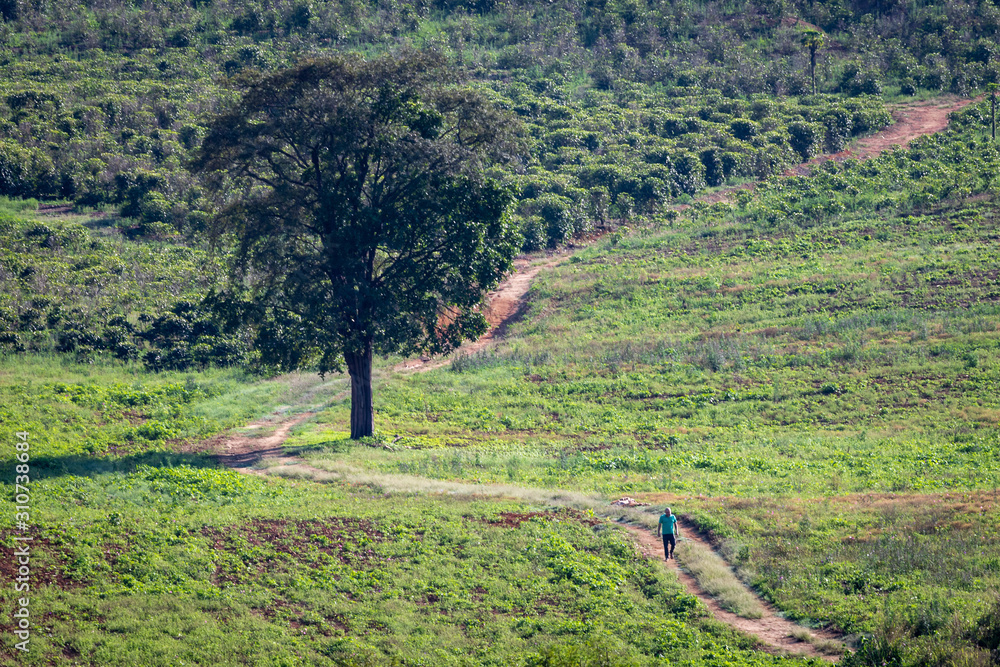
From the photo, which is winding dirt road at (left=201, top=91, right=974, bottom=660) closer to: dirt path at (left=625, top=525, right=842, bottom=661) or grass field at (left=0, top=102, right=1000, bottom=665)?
dirt path at (left=625, top=525, right=842, bottom=661)

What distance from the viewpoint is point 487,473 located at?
87.7ft

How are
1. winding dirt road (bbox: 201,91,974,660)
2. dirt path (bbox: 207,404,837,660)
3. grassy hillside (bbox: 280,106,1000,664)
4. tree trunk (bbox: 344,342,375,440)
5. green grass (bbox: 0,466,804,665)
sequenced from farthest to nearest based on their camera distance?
tree trunk (bbox: 344,342,375,440), grassy hillside (bbox: 280,106,1000,664), winding dirt road (bbox: 201,91,974,660), dirt path (bbox: 207,404,837,660), green grass (bbox: 0,466,804,665)

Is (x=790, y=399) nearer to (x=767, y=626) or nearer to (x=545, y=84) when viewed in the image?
(x=767, y=626)

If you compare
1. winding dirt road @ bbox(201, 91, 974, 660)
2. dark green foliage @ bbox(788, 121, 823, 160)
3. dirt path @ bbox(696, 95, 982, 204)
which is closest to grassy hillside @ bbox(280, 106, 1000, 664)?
winding dirt road @ bbox(201, 91, 974, 660)

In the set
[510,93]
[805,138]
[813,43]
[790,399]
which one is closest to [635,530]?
[790,399]

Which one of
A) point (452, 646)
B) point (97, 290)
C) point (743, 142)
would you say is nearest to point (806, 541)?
point (452, 646)

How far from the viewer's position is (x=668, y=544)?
20109 mm

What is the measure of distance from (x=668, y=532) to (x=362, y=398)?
44.5 feet

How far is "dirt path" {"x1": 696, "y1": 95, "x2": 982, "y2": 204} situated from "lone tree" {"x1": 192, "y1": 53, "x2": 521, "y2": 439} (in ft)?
104

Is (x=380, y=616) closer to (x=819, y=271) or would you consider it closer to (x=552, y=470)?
(x=552, y=470)

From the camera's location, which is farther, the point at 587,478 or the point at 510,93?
the point at 510,93

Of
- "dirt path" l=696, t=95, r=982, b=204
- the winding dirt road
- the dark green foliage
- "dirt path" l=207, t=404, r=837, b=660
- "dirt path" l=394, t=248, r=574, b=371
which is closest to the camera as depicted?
"dirt path" l=207, t=404, r=837, b=660

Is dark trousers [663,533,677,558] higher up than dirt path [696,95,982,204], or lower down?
lower down

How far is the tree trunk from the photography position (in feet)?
98.4
